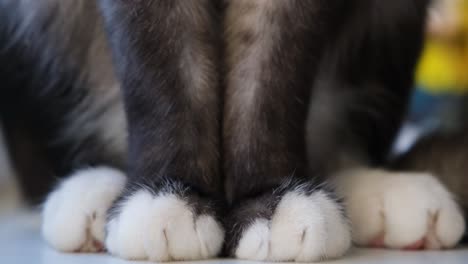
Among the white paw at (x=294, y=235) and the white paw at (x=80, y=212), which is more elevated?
the white paw at (x=294, y=235)

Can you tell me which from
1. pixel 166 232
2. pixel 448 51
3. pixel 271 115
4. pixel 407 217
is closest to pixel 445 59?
pixel 448 51

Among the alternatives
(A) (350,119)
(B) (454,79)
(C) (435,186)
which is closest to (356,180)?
(C) (435,186)

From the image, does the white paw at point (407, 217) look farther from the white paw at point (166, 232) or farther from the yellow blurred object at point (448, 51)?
the yellow blurred object at point (448, 51)

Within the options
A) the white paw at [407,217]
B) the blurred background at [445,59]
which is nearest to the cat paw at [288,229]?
the white paw at [407,217]

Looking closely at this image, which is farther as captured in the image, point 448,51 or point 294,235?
point 448,51

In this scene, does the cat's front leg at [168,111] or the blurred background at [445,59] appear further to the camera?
the blurred background at [445,59]

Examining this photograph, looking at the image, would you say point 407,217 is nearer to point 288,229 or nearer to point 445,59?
point 288,229

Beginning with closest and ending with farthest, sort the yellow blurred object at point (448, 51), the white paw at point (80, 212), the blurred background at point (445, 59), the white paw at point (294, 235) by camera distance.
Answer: the white paw at point (294, 235), the white paw at point (80, 212), the blurred background at point (445, 59), the yellow blurred object at point (448, 51)

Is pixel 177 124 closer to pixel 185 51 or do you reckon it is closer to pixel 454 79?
pixel 185 51

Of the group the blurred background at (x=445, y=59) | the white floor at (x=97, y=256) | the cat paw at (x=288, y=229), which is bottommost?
the blurred background at (x=445, y=59)
